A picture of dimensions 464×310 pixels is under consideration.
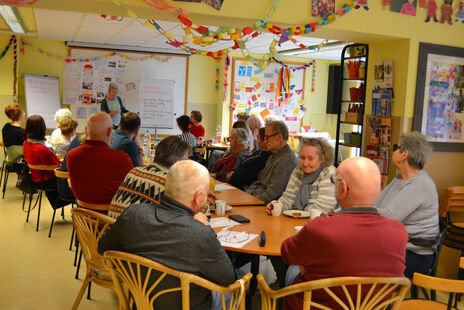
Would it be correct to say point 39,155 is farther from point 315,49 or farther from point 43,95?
point 315,49

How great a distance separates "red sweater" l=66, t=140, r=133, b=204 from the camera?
3299 millimetres

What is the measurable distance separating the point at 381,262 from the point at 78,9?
10.6 ft

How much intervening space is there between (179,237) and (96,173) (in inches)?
67.4

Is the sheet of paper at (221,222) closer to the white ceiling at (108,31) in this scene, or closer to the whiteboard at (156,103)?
the white ceiling at (108,31)

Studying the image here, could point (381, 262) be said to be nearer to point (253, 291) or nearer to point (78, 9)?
point (253, 291)

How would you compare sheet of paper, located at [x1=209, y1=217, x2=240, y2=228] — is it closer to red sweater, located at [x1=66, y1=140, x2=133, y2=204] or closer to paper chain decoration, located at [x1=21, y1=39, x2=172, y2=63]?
red sweater, located at [x1=66, y1=140, x2=133, y2=204]

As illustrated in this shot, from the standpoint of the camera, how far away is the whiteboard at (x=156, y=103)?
988 centimetres

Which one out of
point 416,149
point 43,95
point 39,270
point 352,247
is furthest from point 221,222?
point 43,95

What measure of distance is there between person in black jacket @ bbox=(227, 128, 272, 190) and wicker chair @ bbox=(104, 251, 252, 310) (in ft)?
8.52

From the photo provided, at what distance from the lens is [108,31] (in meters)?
7.52

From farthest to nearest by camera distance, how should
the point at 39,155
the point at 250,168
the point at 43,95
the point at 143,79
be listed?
1. the point at 143,79
2. the point at 43,95
3. the point at 39,155
4. the point at 250,168

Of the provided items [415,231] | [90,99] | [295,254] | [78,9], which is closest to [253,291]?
[415,231]

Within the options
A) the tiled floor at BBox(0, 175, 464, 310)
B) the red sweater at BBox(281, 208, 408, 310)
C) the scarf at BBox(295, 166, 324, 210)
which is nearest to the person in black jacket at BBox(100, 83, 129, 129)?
the tiled floor at BBox(0, 175, 464, 310)

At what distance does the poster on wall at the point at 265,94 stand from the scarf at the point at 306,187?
23.4 feet
